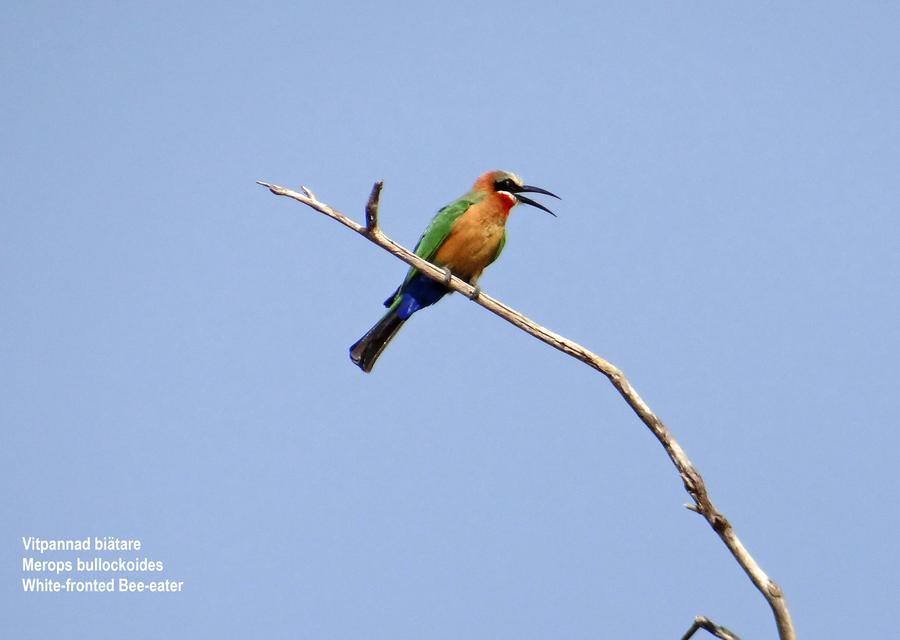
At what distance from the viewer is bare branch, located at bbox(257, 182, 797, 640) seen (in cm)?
448

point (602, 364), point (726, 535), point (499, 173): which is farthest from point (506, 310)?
point (499, 173)

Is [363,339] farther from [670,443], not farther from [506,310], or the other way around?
[670,443]

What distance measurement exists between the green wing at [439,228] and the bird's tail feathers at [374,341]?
121 millimetres

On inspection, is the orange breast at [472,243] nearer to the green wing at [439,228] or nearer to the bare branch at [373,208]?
the green wing at [439,228]

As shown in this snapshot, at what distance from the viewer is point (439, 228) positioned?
762 cm

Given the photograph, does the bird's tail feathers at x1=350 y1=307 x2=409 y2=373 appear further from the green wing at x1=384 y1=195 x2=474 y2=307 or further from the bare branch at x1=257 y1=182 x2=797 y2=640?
the bare branch at x1=257 y1=182 x2=797 y2=640

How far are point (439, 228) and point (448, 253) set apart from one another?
26cm

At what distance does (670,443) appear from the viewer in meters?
4.74

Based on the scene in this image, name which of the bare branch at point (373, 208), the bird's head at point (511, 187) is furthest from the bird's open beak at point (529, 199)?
the bare branch at point (373, 208)

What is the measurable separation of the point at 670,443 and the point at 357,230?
2327 mm

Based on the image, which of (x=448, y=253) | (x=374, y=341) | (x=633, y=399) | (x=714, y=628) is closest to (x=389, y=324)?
(x=374, y=341)

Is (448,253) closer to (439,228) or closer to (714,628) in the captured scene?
(439,228)

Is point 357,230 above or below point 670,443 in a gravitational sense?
above

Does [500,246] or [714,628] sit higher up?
A: [500,246]
